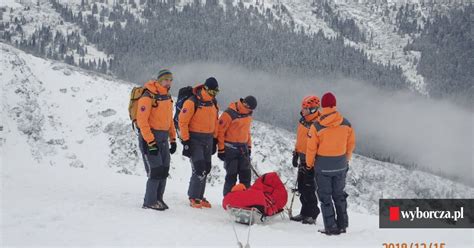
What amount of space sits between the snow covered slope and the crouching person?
897 mm

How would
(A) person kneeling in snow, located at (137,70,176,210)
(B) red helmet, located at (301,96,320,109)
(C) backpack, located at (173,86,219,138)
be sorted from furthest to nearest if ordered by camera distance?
(C) backpack, located at (173,86,219,138)
(B) red helmet, located at (301,96,320,109)
(A) person kneeling in snow, located at (137,70,176,210)

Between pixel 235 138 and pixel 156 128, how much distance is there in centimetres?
191

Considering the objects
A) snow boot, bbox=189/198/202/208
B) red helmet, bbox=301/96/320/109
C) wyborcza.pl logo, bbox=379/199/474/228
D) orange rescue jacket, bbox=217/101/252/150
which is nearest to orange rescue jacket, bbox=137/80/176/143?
orange rescue jacket, bbox=217/101/252/150

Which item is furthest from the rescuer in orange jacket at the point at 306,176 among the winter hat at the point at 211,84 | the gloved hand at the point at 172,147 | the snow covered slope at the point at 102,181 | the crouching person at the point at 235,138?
the gloved hand at the point at 172,147

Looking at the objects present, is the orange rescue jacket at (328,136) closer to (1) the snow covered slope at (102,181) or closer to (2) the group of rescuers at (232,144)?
(2) the group of rescuers at (232,144)

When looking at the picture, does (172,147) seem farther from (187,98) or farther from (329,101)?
(329,101)

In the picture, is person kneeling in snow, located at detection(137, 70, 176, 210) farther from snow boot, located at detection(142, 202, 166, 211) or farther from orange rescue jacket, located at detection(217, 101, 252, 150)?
orange rescue jacket, located at detection(217, 101, 252, 150)

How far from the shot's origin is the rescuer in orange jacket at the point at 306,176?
29.1 ft

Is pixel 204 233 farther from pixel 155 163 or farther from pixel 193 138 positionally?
pixel 193 138

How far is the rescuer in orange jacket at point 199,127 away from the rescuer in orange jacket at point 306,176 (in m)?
1.79

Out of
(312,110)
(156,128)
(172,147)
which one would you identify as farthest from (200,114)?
(312,110)

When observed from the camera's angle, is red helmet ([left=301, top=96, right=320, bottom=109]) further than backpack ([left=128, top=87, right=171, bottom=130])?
Yes

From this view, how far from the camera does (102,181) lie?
1131 cm

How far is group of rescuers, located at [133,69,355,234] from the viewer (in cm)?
790
